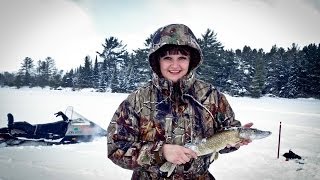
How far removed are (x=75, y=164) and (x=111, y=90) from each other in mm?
27761

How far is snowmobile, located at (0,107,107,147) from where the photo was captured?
8.62m

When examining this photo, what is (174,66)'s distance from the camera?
240 centimetres

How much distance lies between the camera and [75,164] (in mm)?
6953

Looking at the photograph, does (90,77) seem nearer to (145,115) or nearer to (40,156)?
(40,156)

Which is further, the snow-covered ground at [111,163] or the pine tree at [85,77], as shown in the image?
the pine tree at [85,77]

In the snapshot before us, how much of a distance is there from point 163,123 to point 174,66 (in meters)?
0.44

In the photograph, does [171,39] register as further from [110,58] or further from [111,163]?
[110,58]

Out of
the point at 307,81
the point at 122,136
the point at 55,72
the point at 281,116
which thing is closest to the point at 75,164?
the point at 122,136

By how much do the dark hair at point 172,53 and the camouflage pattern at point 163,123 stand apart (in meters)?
0.10

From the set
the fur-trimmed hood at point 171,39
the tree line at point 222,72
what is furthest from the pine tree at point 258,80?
the fur-trimmed hood at point 171,39

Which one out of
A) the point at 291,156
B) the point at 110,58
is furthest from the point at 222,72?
Result: the point at 291,156

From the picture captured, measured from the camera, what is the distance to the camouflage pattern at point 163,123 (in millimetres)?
2191

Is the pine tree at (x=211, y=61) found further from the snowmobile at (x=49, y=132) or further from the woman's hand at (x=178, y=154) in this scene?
the woman's hand at (x=178, y=154)

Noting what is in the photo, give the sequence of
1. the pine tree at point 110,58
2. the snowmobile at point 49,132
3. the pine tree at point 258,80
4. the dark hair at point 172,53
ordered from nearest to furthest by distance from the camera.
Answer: the dark hair at point 172,53 → the snowmobile at point 49,132 → the pine tree at point 258,80 → the pine tree at point 110,58
